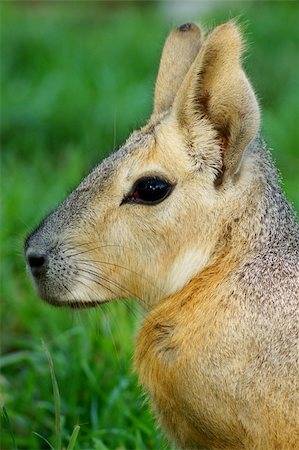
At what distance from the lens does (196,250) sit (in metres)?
2.92

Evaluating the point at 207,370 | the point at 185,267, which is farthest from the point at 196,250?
the point at 207,370

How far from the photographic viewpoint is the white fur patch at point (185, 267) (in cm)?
292

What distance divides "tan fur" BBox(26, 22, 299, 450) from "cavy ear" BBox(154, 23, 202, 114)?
0.32m

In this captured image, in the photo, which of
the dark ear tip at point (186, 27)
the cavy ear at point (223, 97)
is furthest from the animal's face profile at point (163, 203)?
the dark ear tip at point (186, 27)

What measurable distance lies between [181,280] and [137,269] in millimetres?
126

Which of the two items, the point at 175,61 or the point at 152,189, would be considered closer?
the point at 152,189

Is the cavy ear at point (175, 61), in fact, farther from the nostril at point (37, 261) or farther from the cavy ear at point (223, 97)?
the nostril at point (37, 261)

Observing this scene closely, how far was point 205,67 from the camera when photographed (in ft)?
9.60

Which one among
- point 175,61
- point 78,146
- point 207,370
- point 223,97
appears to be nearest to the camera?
point 207,370

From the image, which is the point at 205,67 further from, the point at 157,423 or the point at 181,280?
the point at 157,423

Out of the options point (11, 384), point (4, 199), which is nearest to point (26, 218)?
point (4, 199)

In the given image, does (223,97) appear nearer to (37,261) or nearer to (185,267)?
(185,267)

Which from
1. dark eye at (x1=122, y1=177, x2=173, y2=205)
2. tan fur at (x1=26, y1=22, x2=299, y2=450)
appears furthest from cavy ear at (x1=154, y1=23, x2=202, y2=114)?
dark eye at (x1=122, y1=177, x2=173, y2=205)

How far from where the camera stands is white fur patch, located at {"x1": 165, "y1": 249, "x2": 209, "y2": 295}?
9.57ft
